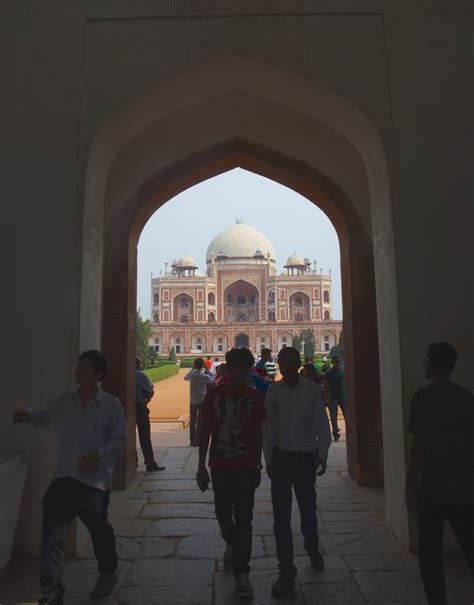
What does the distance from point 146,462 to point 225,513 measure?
9.50 ft

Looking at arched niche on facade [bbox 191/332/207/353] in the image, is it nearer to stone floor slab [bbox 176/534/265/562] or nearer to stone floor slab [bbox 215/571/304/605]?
stone floor slab [bbox 176/534/265/562]

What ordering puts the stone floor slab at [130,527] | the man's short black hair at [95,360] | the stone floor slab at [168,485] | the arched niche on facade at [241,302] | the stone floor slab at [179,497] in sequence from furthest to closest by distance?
the arched niche on facade at [241,302] < the stone floor slab at [168,485] < the stone floor slab at [179,497] < the stone floor slab at [130,527] < the man's short black hair at [95,360]

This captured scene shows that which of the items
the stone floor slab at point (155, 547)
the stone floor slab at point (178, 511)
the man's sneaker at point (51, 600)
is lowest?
the stone floor slab at point (178, 511)

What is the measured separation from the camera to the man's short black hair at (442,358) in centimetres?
198

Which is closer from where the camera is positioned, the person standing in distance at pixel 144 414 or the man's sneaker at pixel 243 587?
the man's sneaker at pixel 243 587

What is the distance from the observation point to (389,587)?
8.01 ft

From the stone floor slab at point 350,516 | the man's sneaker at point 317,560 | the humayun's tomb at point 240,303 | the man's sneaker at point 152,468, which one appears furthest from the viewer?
the humayun's tomb at point 240,303

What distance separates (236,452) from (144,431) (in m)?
2.84

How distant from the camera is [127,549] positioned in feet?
9.82

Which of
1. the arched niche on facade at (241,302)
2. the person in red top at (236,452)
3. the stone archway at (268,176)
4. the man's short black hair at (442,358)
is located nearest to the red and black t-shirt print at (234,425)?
the person in red top at (236,452)

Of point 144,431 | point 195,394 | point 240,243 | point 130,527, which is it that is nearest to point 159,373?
point 195,394

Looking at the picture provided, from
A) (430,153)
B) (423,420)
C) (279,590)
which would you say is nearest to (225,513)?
(279,590)

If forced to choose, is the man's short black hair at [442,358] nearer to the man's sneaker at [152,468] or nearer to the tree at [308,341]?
the man's sneaker at [152,468]

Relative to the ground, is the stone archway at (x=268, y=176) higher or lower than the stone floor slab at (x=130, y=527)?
higher
